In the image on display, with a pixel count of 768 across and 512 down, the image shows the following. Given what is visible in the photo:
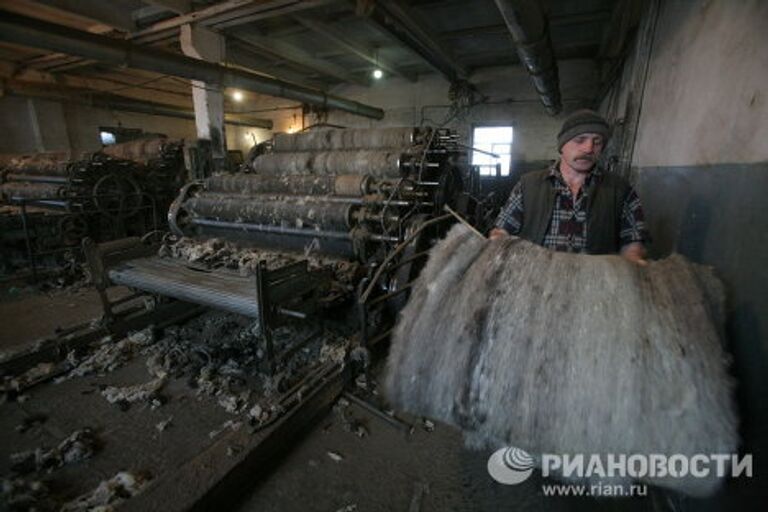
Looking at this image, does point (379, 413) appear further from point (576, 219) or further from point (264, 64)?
point (264, 64)

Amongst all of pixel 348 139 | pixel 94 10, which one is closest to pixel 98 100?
pixel 94 10

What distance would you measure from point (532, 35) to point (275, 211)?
3.11 m

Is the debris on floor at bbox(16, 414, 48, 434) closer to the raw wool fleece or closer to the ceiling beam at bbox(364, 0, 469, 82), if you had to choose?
the raw wool fleece

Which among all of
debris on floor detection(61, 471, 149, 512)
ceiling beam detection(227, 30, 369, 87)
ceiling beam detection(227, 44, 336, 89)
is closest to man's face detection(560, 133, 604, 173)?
debris on floor detection(61, 471, 149, 512)

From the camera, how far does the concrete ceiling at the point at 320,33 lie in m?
4.97

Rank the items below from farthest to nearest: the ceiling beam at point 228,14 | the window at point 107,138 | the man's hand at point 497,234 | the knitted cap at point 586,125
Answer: the window at point 107,138 → the ceiling beam at point 228,14 → the knitted cap at point 586,125 → the man's hand at point 497,234

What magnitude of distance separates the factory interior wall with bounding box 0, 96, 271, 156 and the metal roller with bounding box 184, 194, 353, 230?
4.78 m

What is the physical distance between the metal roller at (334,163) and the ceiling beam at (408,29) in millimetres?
1962

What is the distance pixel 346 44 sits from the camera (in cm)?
694

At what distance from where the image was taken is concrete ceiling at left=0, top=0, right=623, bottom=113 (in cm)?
497

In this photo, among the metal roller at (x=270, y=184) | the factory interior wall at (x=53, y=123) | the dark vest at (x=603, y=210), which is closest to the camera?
the dark vest at (x=603, y=210)

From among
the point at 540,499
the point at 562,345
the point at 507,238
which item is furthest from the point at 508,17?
the point at 540,499

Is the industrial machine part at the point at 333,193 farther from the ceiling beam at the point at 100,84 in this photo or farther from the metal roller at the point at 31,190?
the ceiling beam at the point at 100,84

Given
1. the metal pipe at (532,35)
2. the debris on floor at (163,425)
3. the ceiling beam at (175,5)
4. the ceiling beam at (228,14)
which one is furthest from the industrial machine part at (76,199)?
the metal pipe at (532,35)
